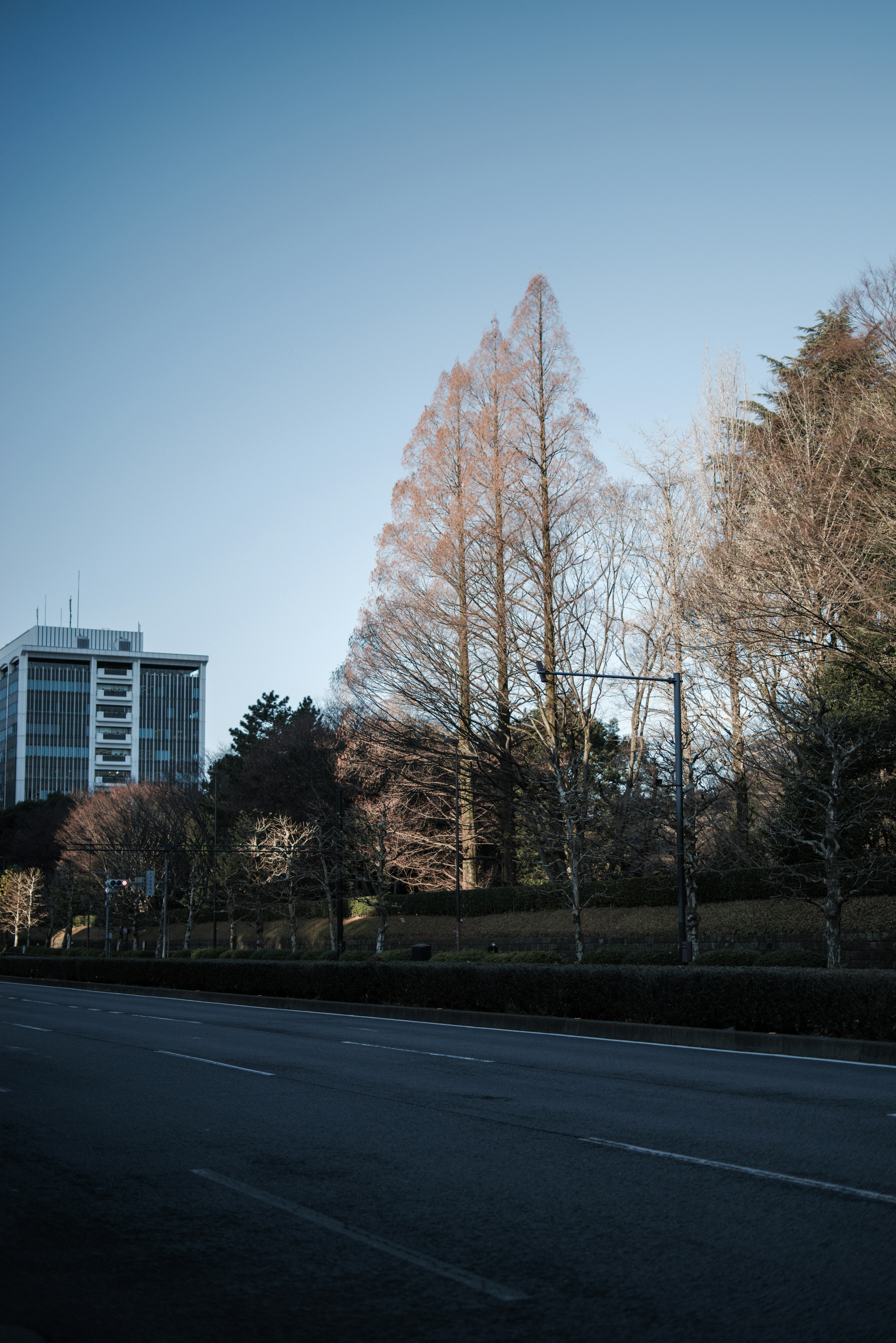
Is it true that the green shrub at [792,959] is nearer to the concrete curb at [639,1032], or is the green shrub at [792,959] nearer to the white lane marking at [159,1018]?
the concrete curb at [639,1032]

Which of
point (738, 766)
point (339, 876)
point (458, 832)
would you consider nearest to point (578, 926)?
point (738, 766)

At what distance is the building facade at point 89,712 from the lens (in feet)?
456

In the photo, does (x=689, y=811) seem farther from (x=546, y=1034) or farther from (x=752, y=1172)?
(x=752, y=1172)

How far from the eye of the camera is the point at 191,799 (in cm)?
6862

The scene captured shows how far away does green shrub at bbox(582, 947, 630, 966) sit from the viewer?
29.4 meters

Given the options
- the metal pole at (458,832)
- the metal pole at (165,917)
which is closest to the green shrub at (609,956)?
the metal pole at (458,832)

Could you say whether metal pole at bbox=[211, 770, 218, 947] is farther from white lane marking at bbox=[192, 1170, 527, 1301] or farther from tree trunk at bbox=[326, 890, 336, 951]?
white lane marking at bbox=[192, 1170, 527, 1301]

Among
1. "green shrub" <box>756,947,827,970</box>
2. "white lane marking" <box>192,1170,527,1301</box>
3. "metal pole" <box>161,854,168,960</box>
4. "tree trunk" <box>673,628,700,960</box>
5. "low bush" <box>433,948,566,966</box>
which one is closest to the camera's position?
"white lane marking" <box>192,1170,527,1301</box>

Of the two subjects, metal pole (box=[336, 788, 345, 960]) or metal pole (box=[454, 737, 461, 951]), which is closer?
metal pole (box=[454, 737, 461, 951])

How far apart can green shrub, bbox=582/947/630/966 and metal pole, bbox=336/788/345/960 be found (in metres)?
9.48

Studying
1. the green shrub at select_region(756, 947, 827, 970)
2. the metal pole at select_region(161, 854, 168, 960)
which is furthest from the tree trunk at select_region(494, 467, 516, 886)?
the metal pole at select_region(161, 854, 168, 960)

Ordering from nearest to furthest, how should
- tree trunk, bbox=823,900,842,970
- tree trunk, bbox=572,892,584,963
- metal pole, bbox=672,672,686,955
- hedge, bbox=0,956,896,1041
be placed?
hedge, bbox=0,956,896,1041 < metal pole, bbox=672,672,686,955 < tree trunk, bbox=823,900,842,970 < tree trunk, bbox=572,892,584,963

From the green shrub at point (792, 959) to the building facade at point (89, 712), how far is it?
383 ft

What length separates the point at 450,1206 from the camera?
6.40 meters
